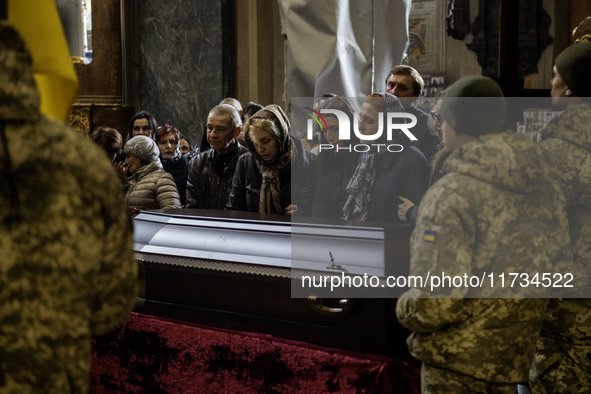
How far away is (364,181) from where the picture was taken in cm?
321

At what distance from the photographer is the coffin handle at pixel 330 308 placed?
8.95 ft

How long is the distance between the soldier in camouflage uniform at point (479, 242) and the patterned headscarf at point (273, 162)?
5.31 feet

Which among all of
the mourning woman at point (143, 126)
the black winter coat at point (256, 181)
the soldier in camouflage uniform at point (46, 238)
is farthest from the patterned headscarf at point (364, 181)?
the mourning woman at point (143, 126)

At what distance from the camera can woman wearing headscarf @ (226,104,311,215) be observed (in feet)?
12.0

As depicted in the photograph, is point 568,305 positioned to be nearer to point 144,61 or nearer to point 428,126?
point 428,126

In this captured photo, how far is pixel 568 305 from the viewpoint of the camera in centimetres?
260

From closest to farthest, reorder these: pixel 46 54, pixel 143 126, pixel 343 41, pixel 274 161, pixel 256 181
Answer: pixel 46 54 → pixel 274 161 → pixel 256 181 → pixel 343 41 → pixel 143 126

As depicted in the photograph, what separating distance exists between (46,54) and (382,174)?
1.71 m

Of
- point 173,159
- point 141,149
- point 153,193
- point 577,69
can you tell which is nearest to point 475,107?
point 577,69

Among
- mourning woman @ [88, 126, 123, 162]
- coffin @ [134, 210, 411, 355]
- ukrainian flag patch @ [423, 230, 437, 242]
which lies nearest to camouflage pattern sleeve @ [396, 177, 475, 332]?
ukrainian flag patch @ [423, 230, 437, 242]

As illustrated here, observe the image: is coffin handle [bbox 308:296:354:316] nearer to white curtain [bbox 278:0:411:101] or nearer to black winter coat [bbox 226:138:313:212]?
black winter coat [bbox 226:138:313:212]

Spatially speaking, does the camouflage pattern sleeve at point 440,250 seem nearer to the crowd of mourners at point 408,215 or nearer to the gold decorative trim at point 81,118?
the crowd of mourners at point 408,215

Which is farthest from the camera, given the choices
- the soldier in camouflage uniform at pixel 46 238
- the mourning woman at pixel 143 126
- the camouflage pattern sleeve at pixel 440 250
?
the mourning woman at pixel 143 126

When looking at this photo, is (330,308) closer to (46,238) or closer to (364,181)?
(364,181)
